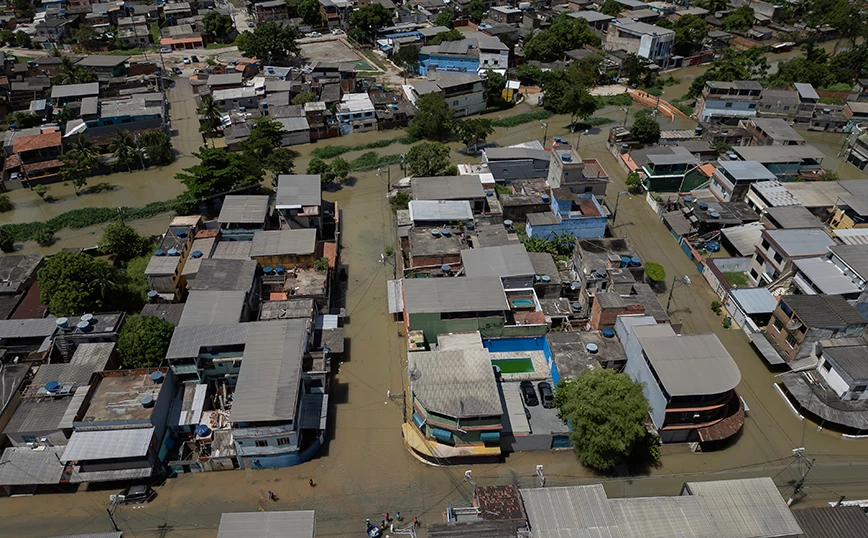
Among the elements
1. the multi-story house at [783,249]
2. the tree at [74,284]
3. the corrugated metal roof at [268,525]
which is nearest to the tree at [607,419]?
the corrugated metal roof at [268,525]

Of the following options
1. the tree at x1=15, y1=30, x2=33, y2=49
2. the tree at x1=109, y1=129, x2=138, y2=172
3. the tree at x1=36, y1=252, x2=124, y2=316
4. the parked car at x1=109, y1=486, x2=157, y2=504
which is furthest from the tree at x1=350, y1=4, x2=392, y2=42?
the parked car at x1=109, y1=486, x2=157, y2=504

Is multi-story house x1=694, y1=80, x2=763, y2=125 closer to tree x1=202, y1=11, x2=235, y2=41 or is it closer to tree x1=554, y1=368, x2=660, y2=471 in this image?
tree x1=554, y1=368, x2=660, y2=471

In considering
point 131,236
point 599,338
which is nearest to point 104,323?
point 131,236

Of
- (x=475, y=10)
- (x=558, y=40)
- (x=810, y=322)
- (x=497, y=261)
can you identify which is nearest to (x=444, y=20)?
(x=475, y=10)

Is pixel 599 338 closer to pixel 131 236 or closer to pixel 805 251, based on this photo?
pixel 805 251

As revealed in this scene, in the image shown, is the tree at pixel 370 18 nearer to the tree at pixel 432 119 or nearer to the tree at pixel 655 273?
the tree at pixel 432 119
